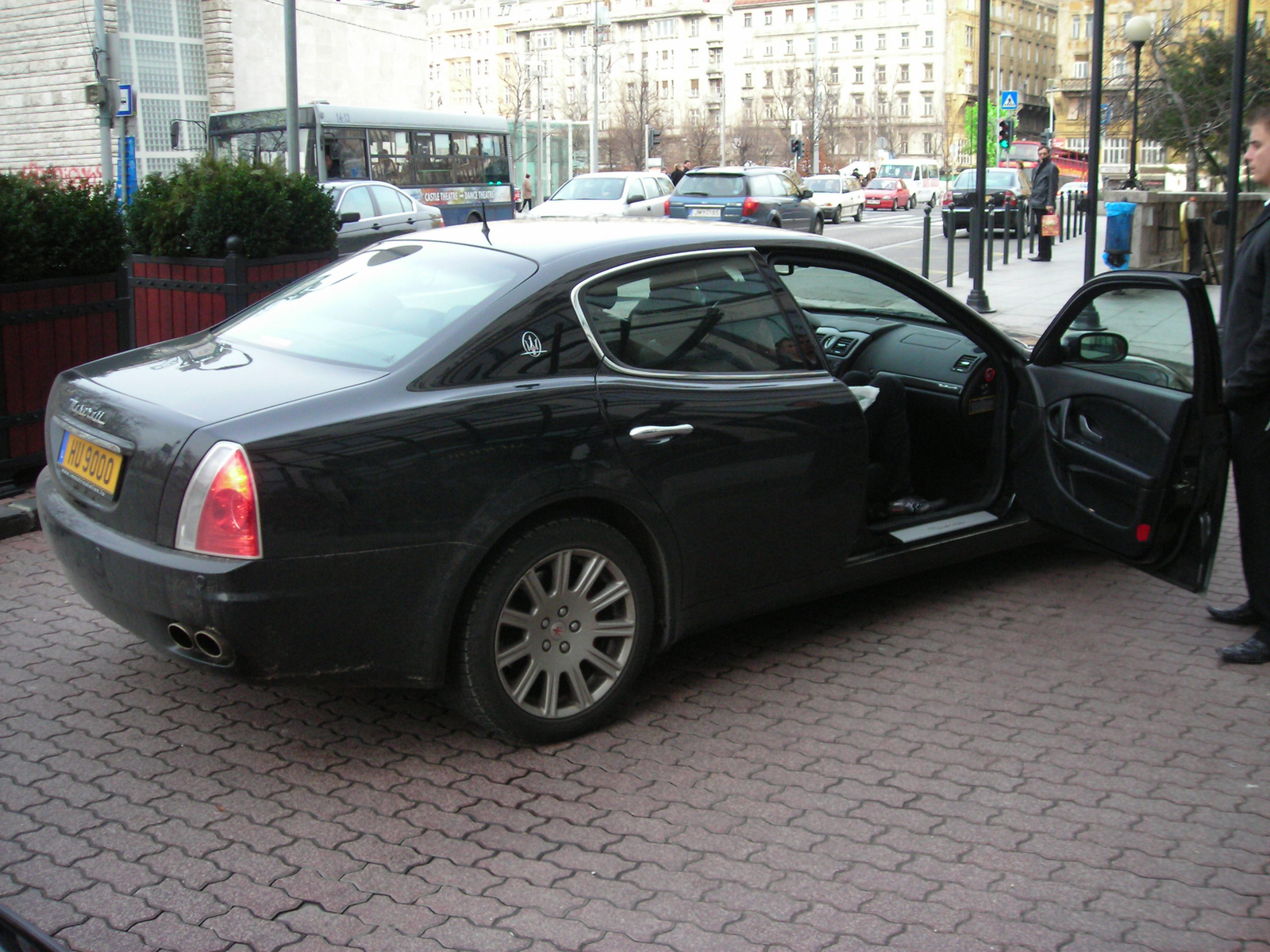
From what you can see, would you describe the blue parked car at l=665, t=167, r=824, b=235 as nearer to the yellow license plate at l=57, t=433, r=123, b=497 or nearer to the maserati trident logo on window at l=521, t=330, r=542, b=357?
the maserati trident logo on window at l=521, t=330, r=542, b=357

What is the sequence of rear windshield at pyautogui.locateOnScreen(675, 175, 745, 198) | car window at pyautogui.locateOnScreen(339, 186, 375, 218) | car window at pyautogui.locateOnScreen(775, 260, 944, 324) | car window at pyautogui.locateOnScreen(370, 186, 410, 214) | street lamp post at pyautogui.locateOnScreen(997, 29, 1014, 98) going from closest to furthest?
car window at pyautogui.locateOnScreen(775, 260, 944, 324) → car window at pyautogui.locateOnScreen(339, 186, 375, 218) → car window at pyautogui.locateOnScreen(370, 186, 410, 214) → rear windshield at pyautogui.locateOnScreen(675, 175, 745, 198) → street lamp post at pyautogui.locateOnScreen(997, 29, 1014, 98)

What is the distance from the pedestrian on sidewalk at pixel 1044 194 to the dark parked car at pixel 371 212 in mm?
10570

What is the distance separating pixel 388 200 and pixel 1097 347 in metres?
16.9

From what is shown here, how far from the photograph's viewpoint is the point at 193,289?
26.1 ft

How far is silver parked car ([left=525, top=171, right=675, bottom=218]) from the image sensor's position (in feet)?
86.5

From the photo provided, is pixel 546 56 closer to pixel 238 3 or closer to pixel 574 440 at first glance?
pixel 238 3

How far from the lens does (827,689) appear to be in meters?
4.39

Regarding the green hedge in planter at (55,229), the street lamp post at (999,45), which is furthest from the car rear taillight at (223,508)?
the street lamp post at (999,45)

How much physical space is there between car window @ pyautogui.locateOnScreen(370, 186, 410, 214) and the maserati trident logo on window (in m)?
17.1

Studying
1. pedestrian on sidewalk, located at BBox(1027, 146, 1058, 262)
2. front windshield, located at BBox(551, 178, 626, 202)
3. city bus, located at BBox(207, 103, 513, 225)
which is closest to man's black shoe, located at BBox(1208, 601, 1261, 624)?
pedestrian on sidewalk, located at BBox(1027, 146, 1058, 262)

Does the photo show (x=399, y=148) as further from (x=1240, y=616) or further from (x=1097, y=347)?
(x=1240, y=616)

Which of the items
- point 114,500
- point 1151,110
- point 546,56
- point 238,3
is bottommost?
point 114,500

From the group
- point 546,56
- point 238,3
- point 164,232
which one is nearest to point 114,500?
point 164,232

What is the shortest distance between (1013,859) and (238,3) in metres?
39.9
